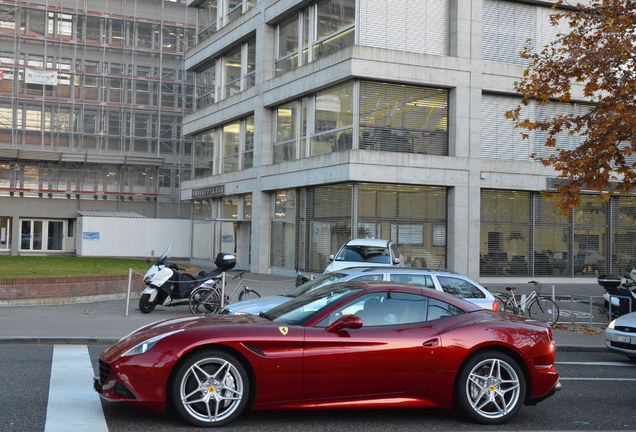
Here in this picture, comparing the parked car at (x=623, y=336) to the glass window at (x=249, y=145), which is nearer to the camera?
the parked car at (x=623, y=336)

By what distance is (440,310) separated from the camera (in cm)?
754

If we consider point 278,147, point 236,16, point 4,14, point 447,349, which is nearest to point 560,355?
point 447,349

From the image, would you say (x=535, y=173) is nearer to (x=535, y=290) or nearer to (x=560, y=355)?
(x=535, y=290)

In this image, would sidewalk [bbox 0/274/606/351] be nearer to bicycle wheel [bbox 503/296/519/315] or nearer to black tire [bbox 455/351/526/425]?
bicycle wheel [bbox 503/296/519/315]

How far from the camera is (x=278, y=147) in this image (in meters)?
33.6

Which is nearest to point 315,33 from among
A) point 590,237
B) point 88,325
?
point 590,237

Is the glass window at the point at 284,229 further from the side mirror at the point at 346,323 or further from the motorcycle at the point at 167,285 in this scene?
the side mirror at the point at 346,323

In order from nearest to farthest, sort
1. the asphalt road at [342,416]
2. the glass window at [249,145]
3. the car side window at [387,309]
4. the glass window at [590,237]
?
1. the asphalt road at [342,416]
2. the car side window at [387,309]
3. the glass window at [590,237]
4. the glass window at [249,145]

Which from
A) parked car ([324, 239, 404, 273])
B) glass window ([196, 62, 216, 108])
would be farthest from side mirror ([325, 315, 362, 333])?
glass window ([196, 62, 216, 108])

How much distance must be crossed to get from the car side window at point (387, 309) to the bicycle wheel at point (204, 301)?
371 inches

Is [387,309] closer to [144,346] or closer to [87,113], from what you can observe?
[144,346]

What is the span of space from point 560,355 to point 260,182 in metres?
22.5

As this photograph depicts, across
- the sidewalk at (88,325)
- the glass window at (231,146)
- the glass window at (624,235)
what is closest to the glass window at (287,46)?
the glass window at (231,146)

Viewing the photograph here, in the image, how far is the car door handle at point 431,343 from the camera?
7168mm
